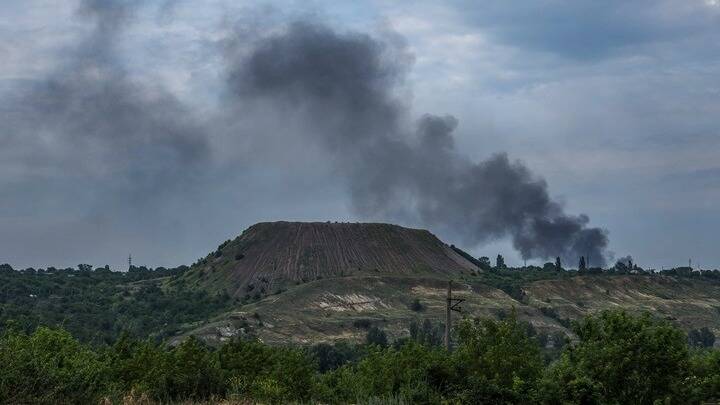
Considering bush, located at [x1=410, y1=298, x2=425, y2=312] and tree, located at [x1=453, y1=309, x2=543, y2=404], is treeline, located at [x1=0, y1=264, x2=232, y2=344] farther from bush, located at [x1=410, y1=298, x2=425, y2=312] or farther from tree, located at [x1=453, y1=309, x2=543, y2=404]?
tree, located at [x1=453, y1=309, x2=543, y2=404]

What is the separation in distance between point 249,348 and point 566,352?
15573 mm

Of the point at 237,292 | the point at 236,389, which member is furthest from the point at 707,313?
the point at 236,389

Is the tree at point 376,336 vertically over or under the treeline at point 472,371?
over

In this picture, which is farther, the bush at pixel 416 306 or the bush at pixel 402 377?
the bush at pixel 416 306

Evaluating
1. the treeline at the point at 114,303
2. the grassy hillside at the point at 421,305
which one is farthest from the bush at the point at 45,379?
the grassy hillside at the point at 421,305

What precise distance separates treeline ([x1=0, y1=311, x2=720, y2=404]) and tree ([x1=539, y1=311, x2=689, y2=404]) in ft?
0.12

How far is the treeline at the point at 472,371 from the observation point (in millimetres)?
31773

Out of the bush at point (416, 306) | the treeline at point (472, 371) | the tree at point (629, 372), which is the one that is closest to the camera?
the treeline at point (472, 371)

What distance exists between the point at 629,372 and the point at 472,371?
642 centimetres

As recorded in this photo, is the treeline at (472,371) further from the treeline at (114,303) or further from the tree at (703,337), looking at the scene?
the tree at (703,337)

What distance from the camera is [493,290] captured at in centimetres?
18050

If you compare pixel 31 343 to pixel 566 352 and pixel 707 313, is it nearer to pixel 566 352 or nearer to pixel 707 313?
pixel 566 352

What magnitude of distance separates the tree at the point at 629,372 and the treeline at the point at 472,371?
0.04m

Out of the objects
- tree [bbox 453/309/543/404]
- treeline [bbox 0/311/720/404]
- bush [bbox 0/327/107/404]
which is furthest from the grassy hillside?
bush [bbox 0/327/107/404]
